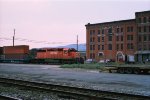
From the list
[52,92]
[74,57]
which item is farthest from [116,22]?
[52,92]

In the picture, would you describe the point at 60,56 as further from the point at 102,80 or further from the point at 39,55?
the point at 102,80

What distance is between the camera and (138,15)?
8856 cm

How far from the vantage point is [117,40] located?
3713 inches

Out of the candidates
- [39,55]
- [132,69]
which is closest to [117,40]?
[39,55]

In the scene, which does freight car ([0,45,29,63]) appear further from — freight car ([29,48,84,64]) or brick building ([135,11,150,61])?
brick building ([135,11,150,61])

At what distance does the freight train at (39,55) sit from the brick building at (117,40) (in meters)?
31.0

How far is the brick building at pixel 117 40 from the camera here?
3462 inches

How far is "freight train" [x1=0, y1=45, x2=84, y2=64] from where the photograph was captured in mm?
60781

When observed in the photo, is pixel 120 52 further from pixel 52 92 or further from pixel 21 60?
pixel 52 92

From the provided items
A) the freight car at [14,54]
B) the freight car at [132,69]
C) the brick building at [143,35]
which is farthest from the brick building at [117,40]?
the freight car at [132,69]

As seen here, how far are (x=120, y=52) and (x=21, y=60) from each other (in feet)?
119

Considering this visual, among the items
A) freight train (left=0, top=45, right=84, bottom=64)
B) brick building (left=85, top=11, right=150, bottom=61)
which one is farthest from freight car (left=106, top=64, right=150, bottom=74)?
brick building (left=85, top=11, right=150, bottom=61)

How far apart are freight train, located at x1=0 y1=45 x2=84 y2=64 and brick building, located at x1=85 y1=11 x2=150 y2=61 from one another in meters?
31.0

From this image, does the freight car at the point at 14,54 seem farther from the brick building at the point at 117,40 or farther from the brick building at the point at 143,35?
the brick building at the point at 143,35
